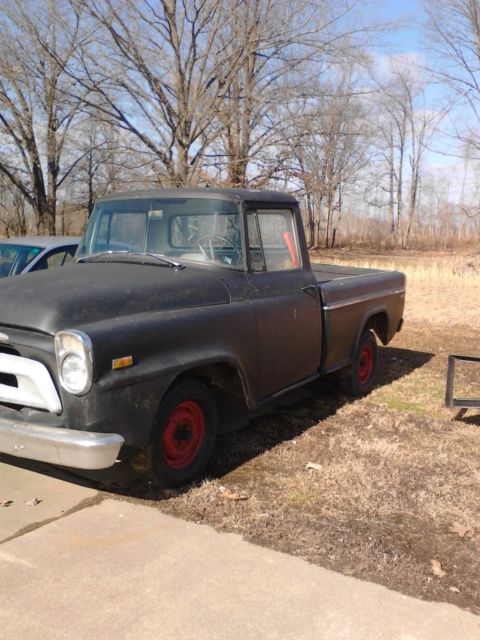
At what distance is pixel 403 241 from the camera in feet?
157

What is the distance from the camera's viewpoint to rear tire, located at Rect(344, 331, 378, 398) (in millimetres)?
6148

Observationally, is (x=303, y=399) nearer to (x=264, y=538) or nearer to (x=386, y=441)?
(x=386, y=441)

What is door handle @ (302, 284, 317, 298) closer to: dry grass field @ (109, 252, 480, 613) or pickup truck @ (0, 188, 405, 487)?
pickup truck @ (0, 188, 405, 487)

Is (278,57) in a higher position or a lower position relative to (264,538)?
higher

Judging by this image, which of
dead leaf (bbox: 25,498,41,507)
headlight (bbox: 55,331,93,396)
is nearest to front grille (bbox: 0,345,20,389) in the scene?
headlight (bbox: 55,331,93,396)

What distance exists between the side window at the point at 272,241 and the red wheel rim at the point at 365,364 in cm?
174

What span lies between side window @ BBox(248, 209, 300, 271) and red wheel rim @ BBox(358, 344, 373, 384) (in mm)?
1741

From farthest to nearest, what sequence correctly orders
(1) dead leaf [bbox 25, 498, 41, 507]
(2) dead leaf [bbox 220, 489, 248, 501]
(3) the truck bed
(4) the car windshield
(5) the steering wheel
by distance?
(4) the car windshield → (3) the truck bed → (5) the steering wheel → (2) dead leaf [bbox 220, 489, 248, 501] → (1) dead leaf [bbox 25, 498, 41, 507]

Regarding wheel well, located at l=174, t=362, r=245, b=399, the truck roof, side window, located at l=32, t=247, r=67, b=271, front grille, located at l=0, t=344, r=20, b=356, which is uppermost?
the truck roof

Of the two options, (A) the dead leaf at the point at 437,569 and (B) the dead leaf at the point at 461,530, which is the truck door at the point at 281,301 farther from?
(A) the dead leaf at the point at 437,569

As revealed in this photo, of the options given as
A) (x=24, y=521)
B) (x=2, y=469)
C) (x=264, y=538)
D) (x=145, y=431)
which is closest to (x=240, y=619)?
(x=264, y=538)

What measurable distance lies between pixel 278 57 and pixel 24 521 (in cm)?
1534

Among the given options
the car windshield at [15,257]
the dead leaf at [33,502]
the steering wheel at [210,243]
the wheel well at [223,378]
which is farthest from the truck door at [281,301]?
the car windshield at [15,257]

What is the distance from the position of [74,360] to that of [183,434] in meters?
0.99
